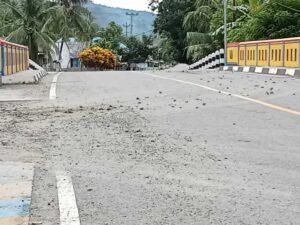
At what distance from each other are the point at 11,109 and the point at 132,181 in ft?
19.5

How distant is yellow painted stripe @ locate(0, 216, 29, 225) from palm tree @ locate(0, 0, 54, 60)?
141 ft

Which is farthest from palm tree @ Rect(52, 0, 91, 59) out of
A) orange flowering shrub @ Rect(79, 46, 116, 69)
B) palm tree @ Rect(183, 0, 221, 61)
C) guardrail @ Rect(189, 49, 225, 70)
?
guardrail @ Rect(189, 49, 225, 70)

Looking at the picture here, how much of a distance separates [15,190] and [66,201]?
2.12 ft

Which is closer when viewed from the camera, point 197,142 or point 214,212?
point 214,212

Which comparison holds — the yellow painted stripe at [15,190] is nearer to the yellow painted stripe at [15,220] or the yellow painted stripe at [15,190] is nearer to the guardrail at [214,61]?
the yellow painted stripe at [15,220]

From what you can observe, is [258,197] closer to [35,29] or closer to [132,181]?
[132,181]

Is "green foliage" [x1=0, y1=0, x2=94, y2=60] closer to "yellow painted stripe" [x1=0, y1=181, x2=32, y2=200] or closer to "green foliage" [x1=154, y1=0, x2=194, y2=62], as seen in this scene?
"green foliage" [x1=154, y1=0, x2=194, y2=62]

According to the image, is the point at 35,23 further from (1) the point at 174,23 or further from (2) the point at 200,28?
(2) the point at 200,28

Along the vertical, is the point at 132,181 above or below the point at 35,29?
below

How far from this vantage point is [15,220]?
4.62 metres

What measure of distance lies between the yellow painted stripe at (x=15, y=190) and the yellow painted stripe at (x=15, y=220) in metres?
0.60

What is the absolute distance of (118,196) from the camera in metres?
5.30

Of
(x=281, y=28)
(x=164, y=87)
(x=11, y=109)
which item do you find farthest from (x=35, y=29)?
(x=11, y=109)

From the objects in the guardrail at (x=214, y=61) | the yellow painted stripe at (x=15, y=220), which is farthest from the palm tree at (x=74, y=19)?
the yellow painted stripe at (x=15, y=220)
